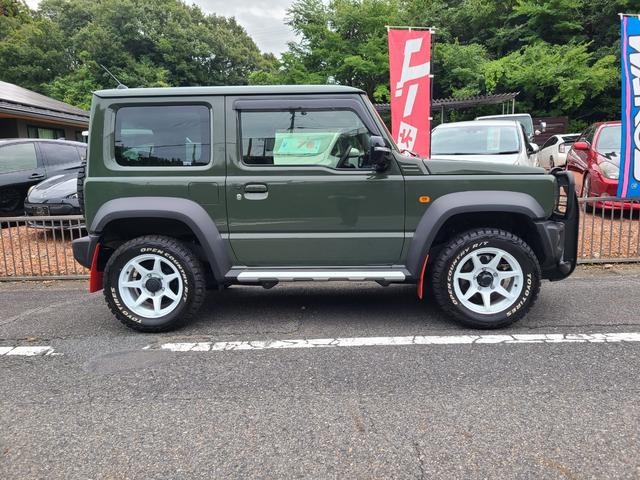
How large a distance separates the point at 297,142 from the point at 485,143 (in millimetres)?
4940

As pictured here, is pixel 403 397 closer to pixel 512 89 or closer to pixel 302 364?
pixel 302 364

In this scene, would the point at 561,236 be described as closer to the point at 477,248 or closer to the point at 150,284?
the point at 477,248

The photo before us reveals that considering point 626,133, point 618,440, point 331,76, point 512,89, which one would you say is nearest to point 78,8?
point 331,76

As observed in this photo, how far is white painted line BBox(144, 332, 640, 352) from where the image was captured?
3.71 meters

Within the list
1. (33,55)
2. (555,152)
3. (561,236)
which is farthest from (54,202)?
(33,55)

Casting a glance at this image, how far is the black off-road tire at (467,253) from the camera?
12.8ft

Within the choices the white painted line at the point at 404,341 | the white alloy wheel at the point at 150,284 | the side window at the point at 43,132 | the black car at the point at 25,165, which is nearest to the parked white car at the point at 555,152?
the white painted line at the point at 404,341

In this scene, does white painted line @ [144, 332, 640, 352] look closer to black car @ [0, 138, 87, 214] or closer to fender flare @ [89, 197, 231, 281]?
fender flare @ [89, 197, 231, 281]

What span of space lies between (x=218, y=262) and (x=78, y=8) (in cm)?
4549

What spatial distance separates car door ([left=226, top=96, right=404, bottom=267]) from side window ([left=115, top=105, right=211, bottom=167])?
11.2 inches

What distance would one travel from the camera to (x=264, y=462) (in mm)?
2309

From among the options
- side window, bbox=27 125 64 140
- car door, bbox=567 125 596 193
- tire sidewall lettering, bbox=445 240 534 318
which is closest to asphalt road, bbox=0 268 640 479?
tire sidewall lettering, bbox=445 240 534 318

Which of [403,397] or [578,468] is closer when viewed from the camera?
[578,468]

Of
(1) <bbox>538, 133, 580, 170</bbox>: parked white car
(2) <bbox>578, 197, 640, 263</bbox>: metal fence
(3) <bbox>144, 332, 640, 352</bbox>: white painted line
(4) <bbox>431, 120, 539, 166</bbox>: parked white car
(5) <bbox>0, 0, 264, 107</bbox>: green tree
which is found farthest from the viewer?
(5) <bbox>0, 0, 264, 107</bbox>: green tree
